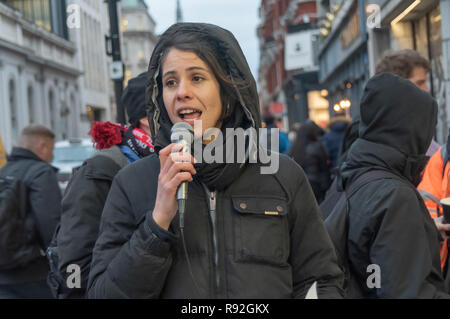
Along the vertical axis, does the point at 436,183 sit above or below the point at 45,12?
below

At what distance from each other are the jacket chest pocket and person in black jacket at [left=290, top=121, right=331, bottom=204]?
6979mm

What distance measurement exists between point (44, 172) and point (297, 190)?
3.37 meters

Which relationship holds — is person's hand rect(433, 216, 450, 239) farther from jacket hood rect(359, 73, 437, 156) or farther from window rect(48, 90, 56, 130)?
window rect(48, 90, 56, 130)

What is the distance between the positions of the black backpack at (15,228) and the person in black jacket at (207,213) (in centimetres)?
296

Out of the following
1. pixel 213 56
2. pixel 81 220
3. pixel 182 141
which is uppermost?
pixel 213 56

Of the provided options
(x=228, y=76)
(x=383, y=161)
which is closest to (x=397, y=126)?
(x=383, y=161)

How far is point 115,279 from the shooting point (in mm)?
2053

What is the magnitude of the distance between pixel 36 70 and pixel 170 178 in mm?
33715

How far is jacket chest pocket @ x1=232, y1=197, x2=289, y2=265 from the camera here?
2.10 meters

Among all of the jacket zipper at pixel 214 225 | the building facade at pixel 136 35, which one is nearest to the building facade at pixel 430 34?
the jacket zipper at pixel 214 225

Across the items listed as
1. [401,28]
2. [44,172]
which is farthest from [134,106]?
[401,28]

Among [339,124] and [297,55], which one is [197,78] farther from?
[297,55]

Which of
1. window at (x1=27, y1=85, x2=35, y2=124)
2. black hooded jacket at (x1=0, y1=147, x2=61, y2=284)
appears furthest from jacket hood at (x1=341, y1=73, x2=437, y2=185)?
window at (x1=27, y1=85, x2=35, y2=124)

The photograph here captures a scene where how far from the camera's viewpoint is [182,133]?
6.67 feet
